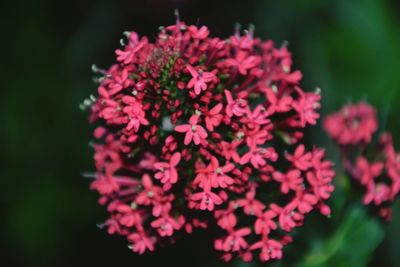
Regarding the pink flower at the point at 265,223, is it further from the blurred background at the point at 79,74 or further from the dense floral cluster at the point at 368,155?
the blurred background at the point at 79,74

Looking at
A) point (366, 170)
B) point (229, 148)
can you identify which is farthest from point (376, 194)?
point (229, 148)

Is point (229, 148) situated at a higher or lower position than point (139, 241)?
higher

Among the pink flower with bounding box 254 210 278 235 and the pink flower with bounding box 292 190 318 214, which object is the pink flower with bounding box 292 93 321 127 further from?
the pink flower with bounding box 254 210 278 235

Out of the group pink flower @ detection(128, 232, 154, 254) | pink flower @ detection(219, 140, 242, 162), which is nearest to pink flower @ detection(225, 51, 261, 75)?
pink flower @ detection(219, 140, 242, 162)

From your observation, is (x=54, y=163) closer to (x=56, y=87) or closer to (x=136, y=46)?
(x=56, y=87)

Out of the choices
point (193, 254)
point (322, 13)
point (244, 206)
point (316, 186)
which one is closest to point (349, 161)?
point (316, 186)

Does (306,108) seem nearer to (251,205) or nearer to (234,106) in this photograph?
(234,106)
